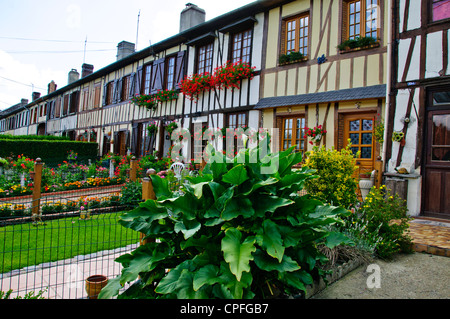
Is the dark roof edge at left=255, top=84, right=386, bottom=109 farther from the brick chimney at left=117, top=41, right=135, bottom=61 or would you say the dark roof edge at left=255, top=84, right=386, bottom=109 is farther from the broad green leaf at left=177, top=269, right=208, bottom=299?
the brick chimney at left=117, top=41, right=135, bottom=61

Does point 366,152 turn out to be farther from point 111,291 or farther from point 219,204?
point 111,291

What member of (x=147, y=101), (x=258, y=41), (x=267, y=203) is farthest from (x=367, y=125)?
(x=147, y=101)

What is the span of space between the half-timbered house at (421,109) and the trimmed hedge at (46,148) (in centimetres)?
1059

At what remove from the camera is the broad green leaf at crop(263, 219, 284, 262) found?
2.02m

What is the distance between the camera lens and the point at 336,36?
7.06m

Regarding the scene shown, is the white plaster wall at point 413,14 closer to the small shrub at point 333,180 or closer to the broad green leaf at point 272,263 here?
the small shrub at point 333,180

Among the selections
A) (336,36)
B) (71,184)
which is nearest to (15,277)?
(71,184)

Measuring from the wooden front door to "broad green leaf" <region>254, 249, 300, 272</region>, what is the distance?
4.74 meters

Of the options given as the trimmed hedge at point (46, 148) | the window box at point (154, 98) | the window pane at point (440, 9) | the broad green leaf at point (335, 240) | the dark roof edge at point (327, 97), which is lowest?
the broad green leaf at point (335, 240)

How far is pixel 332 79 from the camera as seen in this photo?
7.06m

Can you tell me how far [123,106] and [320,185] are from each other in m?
12.2

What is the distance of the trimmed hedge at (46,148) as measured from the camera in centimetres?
1279

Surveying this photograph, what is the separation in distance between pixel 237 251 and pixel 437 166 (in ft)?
16.3

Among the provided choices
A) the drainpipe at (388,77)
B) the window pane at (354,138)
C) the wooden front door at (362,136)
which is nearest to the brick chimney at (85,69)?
the wooden front door at (362,136)
